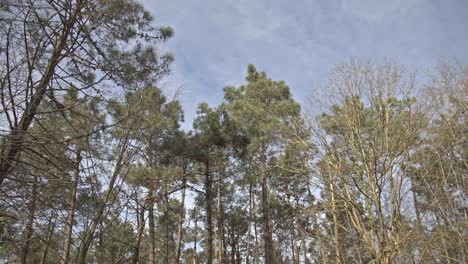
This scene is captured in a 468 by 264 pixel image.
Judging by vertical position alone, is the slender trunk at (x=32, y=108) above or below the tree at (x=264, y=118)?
below

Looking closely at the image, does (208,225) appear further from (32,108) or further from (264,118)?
(32,108)

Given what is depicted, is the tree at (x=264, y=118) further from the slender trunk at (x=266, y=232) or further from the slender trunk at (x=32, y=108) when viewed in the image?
the slender trunk at (x=32, y=108)

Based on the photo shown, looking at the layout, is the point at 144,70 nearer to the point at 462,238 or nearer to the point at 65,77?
the point at 65,77

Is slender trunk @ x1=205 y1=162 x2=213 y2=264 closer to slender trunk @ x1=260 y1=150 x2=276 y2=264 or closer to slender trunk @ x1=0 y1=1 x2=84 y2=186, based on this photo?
slender trunk @ x1=260 y1=150 x2=276 y2=264

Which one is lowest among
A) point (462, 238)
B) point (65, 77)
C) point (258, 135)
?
point (462, 238)

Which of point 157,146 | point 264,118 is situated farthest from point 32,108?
point 264,118

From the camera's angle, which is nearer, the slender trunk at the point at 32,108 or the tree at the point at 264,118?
the slender trunk at the point at 32,108

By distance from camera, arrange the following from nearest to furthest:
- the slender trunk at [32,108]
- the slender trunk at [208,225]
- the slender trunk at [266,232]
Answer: the slender trunk at [32,108], the slender trunk at [208,225], the slender trunk at [266,232]

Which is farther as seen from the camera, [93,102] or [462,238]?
[462,238]

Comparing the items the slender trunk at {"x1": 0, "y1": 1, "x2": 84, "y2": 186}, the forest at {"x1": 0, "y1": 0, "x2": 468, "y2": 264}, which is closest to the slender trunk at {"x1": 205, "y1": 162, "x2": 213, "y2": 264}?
the forest at {"x1": 0, "y1": 0, "x2": 468, "y2": 264}

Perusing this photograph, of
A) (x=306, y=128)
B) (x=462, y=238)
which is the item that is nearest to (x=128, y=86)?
(x=306, y=128)

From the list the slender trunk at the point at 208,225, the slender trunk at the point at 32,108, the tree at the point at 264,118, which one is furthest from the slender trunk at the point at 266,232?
the slender trunk at the point at 32,108

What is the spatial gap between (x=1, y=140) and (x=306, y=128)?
681 centimetres

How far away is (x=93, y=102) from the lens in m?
4.25
